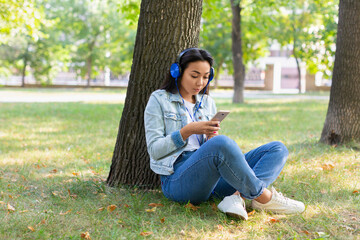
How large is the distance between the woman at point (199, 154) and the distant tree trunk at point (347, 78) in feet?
11.5

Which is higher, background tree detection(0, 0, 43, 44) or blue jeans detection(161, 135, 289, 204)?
background tree detection(0, 0, 43, 44)

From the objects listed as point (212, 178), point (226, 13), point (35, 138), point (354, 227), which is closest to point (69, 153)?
point (35, 138)

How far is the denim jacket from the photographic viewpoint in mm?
3316

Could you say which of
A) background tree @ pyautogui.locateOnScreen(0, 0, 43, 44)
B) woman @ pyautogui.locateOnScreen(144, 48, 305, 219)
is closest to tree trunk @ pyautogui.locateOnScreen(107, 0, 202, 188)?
woman @ pyautogui.locateOnScreen(144, 48, 305, 219)

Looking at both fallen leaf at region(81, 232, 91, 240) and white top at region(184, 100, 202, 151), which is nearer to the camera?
fallen leaf at region(81, 232, 91, 240)

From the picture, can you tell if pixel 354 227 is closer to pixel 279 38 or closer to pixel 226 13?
pixel 226 13

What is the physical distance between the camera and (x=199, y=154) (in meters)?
3.17

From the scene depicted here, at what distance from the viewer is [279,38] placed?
104ft

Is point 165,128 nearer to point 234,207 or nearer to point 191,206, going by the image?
point 191,206

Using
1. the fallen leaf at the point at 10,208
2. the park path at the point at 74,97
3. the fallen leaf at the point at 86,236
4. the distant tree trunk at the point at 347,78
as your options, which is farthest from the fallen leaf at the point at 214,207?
the park path at the point at 74,97

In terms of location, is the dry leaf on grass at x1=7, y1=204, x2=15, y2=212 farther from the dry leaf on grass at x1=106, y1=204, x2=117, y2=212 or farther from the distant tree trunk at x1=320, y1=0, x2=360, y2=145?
the distant tree trunk at x1=320, y1=0, x2=360, y2=145

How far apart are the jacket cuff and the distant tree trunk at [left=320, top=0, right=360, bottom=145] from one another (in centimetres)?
420

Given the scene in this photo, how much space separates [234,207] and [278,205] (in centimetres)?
43

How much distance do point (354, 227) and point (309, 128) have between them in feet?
22.7
